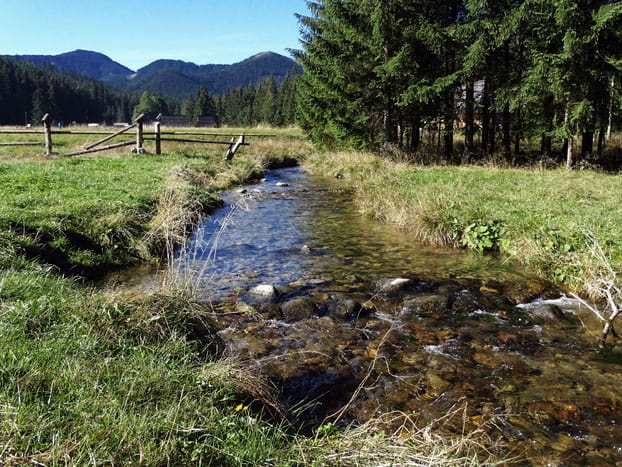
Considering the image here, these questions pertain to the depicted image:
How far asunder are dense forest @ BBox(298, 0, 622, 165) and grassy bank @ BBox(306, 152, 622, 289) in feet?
11.1

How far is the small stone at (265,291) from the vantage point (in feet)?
21.0

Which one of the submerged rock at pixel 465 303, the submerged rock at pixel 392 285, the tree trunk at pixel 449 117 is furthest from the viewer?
the tree trunk at pixel 449 117

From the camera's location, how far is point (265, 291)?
6.47m

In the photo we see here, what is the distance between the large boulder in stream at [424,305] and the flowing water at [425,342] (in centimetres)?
2

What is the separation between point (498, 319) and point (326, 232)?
217 inches

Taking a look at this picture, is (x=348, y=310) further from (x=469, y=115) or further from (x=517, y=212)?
(x=469, y=115)

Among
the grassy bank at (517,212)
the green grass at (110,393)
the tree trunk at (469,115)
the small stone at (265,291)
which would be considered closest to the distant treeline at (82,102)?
the tree trunk at (469,115)

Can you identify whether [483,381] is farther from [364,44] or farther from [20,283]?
[364,44]

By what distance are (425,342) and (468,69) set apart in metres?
15.6

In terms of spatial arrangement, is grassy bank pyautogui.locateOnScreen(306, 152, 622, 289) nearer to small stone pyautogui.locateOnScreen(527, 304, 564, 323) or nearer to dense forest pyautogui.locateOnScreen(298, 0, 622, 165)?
small stone pyautogui.locateOnScreen(527, 304, 564, 323)

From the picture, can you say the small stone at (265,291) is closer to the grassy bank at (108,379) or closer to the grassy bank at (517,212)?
the grassy bank at (108,379)

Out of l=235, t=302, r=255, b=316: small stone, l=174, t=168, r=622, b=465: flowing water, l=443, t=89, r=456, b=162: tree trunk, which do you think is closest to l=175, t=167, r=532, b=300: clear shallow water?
l=174, t=168, r=622, b=465: flowing water

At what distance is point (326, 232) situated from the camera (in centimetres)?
1066

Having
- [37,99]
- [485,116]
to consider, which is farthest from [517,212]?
[37,99]
